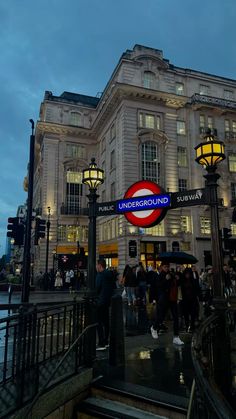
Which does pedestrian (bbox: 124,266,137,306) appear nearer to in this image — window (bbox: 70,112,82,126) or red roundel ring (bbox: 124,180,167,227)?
red roundel ring (bbox: 124,180,167,227)

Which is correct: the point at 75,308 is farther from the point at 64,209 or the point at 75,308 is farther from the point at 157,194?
the point at 64,209

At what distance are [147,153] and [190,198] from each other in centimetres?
2876

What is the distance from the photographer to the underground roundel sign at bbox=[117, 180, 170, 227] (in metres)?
6.69

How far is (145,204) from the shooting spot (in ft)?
22.7

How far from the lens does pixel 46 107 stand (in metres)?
44.1

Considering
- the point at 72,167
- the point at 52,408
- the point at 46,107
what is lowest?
the point at 52,408

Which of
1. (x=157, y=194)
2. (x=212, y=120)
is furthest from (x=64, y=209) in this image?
(x=157, y=194)

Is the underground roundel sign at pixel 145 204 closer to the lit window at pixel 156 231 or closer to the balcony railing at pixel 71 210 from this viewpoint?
the lit window at pixel 156 231

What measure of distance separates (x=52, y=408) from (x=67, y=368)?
73 centimetres

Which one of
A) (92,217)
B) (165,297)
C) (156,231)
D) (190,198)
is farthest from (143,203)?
(156,231)

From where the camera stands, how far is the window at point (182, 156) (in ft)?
119

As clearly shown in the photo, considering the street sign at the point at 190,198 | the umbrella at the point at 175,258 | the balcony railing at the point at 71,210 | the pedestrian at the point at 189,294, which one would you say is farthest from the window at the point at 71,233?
the street sign at the point at 190,198

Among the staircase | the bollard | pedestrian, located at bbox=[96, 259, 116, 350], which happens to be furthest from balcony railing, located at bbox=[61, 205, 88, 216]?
the staircase

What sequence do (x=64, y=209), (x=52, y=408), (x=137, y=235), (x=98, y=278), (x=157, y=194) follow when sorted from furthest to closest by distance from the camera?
(x=64, y=209)
(x=137, y=235)
(x=98, y=278)
(x=157, y=194)
(x=52, y=408)
